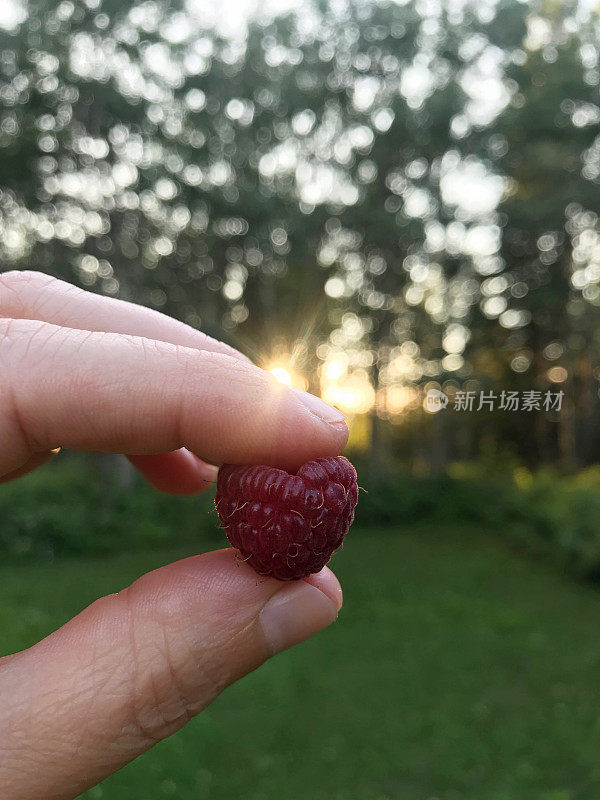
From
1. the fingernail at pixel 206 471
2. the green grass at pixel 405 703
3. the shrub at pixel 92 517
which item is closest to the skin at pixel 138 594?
the fingernail at pixel 206 471

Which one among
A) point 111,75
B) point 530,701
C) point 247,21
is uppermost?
point 247,21

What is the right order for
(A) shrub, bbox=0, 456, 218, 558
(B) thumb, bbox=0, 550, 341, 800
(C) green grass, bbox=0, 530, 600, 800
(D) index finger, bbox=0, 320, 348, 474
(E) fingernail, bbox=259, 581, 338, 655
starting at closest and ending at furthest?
1. (B) thumb, bbox=0, 550, 341, 800
2. (D) index finger, bbox=0, 320, 348, 474
3. (E) fingernail, bbox=259, 581, 338, 655
4. (C) green grass, bbox=0, 530, 600, 800
5. (A) shrub, bbox=0, 456, 218, 558

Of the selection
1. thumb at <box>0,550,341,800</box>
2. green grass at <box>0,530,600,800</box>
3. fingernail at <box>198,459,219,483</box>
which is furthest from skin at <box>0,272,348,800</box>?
green grass at <box>0,530,600,800</box>

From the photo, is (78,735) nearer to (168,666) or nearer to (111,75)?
(168,666)

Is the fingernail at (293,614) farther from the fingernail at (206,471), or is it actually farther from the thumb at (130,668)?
the fingernail at (206,471)

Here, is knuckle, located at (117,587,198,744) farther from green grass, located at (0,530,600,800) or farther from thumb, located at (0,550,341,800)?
green grass, located at (0,530,600,800)

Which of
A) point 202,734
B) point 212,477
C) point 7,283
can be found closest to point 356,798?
point 202,734

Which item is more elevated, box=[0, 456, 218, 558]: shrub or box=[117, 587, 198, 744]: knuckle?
box=[117, 587, 198, 744]: knuckle
